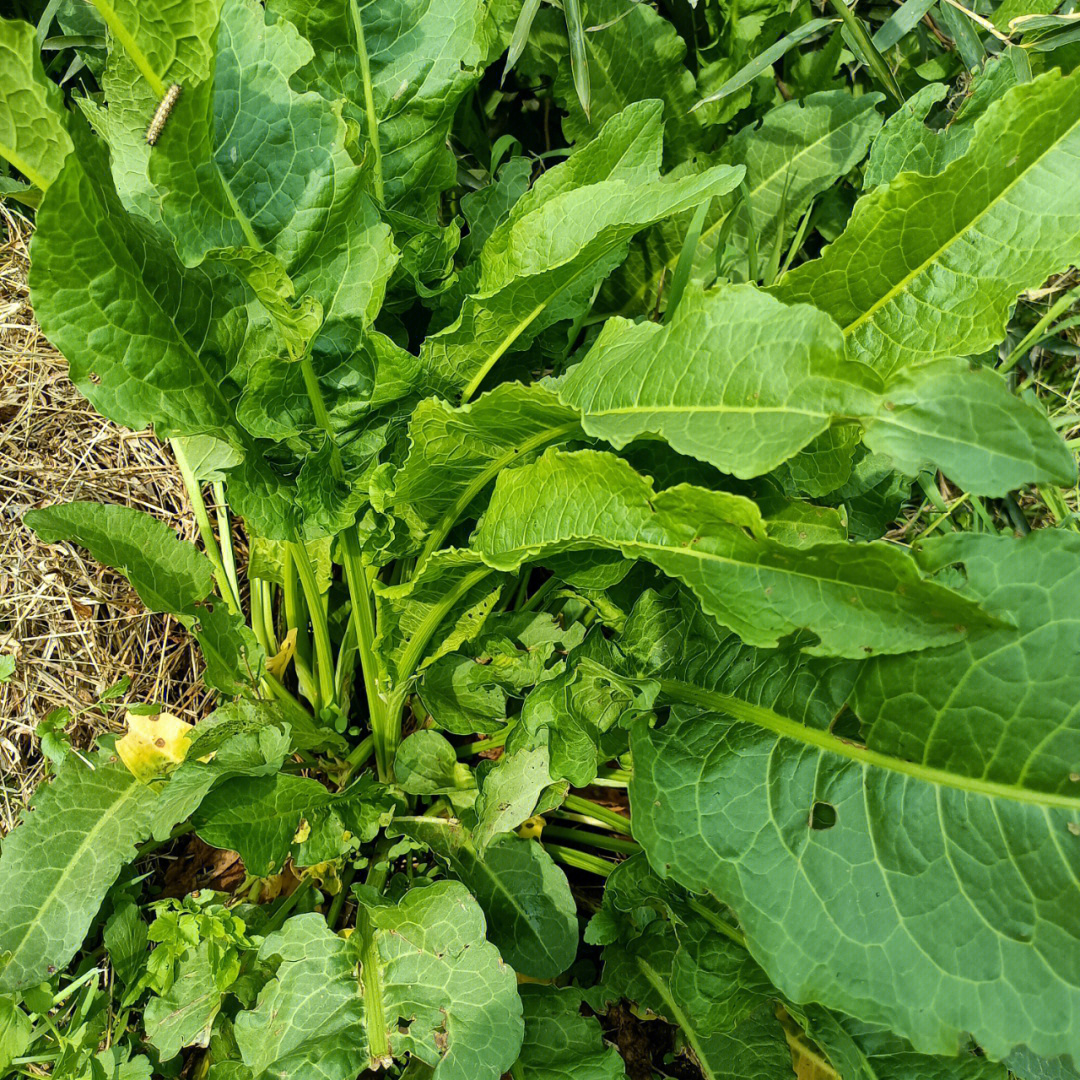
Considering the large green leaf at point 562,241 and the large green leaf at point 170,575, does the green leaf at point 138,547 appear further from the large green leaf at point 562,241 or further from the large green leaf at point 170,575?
the large green leaf at point 562,241

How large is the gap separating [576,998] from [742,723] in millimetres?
545

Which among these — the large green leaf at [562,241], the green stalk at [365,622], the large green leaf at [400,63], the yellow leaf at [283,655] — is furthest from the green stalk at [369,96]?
the yellow leaf at [283,655]

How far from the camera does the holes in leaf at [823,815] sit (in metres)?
1.04

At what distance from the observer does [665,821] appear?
107 centimetres

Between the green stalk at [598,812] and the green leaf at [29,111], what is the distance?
118 cm

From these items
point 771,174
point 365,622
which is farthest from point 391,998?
point 771,174

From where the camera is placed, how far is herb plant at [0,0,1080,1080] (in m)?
0.91

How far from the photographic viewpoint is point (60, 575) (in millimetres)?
1521

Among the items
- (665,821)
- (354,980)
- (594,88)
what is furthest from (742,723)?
(594,88)

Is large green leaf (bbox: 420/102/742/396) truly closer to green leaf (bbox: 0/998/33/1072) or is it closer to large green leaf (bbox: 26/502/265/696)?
large green leaf (bbox: 26/502/265/696)

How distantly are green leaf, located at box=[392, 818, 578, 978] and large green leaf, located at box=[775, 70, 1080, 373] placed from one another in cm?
88

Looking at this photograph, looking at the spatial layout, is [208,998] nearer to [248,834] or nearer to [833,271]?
[248,834]

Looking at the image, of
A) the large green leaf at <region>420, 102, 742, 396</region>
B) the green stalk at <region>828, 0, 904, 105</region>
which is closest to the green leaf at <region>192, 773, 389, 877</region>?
the large green leaf at <region>420, 102, 742, 396</region>

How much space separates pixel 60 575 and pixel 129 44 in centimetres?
89
